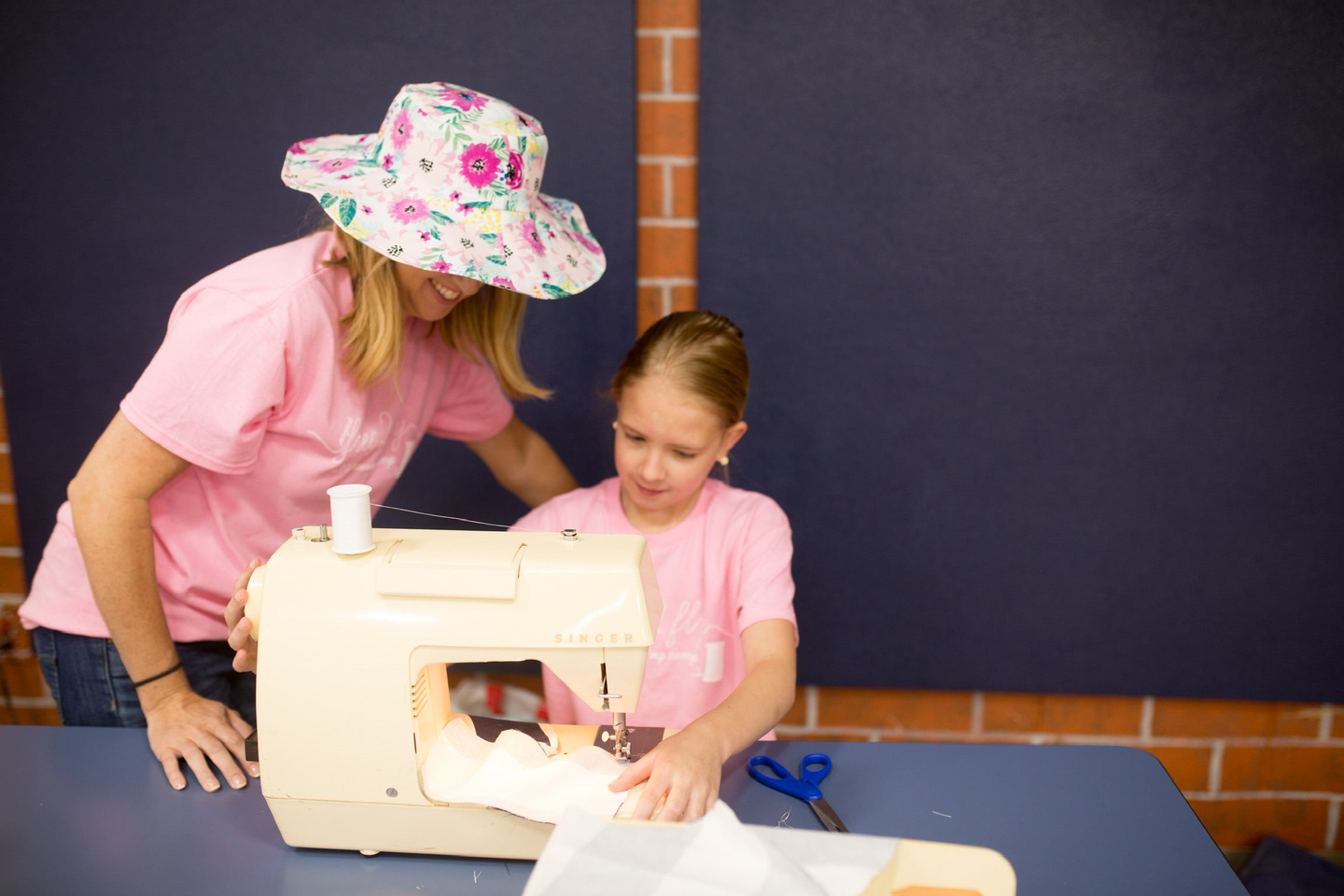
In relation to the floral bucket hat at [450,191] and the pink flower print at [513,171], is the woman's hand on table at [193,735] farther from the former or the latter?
the pink flower print at [513,171]

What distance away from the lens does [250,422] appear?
1114 mm

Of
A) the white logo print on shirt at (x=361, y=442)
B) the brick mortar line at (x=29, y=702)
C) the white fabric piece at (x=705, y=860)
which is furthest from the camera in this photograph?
the brick mortar line at (x=29, y=702)

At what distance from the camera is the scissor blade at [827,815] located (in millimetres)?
943

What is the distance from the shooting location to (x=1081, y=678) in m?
1.89

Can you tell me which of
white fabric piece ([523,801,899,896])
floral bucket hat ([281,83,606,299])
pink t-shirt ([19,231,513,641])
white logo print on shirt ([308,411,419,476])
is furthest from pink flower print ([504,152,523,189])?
white fabric piece ([523,801,899,896])

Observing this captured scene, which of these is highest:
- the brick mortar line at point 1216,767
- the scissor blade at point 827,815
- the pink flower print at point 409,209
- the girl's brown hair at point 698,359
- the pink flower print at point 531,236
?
the pink flower print at point 409,209

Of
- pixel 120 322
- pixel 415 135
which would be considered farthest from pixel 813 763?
pixel 120 322

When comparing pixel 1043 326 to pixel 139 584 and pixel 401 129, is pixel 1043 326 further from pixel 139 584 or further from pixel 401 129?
pixel 139 584

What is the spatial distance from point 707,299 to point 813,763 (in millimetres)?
938

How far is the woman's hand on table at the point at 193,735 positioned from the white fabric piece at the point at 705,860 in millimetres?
525

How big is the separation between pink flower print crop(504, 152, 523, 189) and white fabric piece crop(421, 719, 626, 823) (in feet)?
2.07

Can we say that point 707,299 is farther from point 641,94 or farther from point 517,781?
point 517,781

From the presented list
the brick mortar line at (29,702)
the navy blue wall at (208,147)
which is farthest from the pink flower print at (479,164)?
the brick mortar line at (29,702)

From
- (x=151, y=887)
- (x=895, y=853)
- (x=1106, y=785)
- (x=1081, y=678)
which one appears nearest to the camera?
(x=895, y=853)
